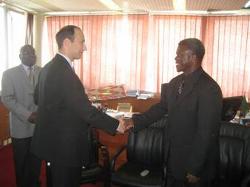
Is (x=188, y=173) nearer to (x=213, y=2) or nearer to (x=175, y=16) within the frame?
(x=213, y=2)

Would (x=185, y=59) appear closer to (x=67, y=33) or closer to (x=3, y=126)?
(x=67, y=33)

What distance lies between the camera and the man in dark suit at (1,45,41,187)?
3066mm

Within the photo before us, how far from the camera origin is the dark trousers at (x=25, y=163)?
3170 millimetres

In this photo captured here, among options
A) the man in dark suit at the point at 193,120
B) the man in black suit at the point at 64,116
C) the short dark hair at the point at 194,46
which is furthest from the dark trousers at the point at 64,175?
the short dark hair at the point at 194,46

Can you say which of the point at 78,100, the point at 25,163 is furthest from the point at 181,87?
the point at 25,163

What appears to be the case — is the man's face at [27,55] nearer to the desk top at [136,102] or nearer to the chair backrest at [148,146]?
the chair backrest at [148,146]

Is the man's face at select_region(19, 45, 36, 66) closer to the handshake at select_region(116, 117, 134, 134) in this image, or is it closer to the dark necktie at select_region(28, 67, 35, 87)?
the dark necktie at select_region(28, 67, 35, 87)

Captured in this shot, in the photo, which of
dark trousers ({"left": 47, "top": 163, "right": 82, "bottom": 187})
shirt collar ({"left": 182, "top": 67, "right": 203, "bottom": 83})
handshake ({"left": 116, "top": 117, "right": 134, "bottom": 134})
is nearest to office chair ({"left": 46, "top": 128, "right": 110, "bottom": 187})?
handshake ({"left": 116, "top": 117, "right": 134, "bottom": 134})

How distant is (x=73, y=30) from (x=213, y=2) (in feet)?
10.4

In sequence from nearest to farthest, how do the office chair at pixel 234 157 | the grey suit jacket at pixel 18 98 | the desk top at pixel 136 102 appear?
1. the office chair at pixel 234 157
2. the grey suit jacket at pixel 18 98
3. the desk top at pixel 136 102

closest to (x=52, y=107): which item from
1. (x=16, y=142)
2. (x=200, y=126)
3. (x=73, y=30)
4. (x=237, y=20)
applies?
(x=73, y=30)

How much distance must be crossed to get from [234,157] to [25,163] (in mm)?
2021

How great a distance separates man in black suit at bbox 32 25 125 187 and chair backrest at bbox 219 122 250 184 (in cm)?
123

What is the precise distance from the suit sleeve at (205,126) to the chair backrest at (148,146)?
3.17ft
